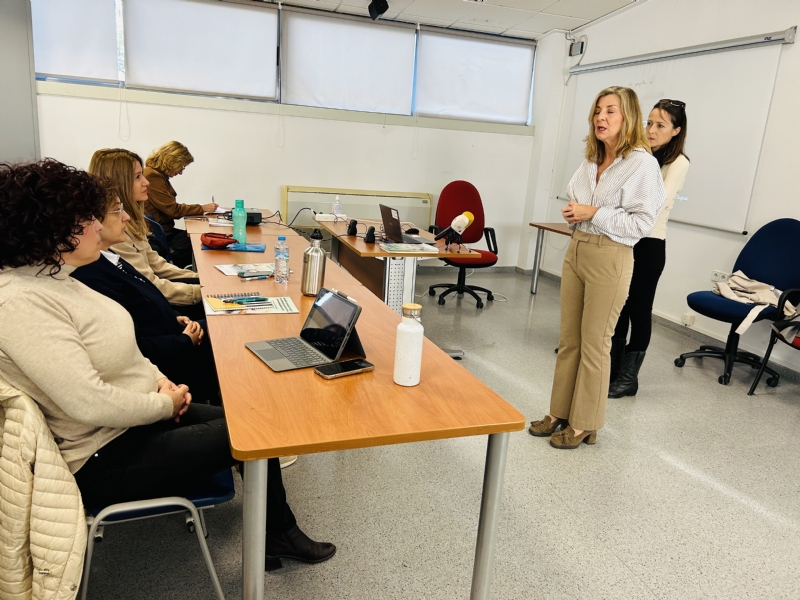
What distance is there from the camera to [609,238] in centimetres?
247

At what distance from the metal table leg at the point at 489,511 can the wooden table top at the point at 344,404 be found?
0.25ft

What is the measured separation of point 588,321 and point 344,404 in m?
1.54

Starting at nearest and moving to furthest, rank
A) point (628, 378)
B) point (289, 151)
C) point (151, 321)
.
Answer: point (151, 321), point (628, 378), point (289, 151)

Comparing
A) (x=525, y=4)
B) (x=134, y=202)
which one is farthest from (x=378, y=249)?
(x=525, y=4)

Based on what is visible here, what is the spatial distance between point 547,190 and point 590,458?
14.8 ft

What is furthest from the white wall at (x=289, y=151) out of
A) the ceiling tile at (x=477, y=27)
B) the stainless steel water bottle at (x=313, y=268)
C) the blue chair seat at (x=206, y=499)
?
the blue chair seat at (x=206, y=499)

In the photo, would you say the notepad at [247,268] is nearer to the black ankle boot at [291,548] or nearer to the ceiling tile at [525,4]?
the black ankle boot at [291,548]

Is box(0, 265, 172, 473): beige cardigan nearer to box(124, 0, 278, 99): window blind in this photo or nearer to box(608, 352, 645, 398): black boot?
box(608, 352, 645, 398): black boot

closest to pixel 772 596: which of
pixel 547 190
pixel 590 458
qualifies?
pixel 590 458

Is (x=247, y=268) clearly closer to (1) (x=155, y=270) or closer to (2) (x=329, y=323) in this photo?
(1) (x=155, y=270)

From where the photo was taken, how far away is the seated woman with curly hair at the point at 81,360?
121 centimetres

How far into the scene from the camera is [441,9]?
557 centimetres

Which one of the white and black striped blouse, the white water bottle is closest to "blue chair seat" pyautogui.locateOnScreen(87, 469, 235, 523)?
the white water bottle

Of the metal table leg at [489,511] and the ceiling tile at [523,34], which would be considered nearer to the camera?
the metal table leg at [489,511]
